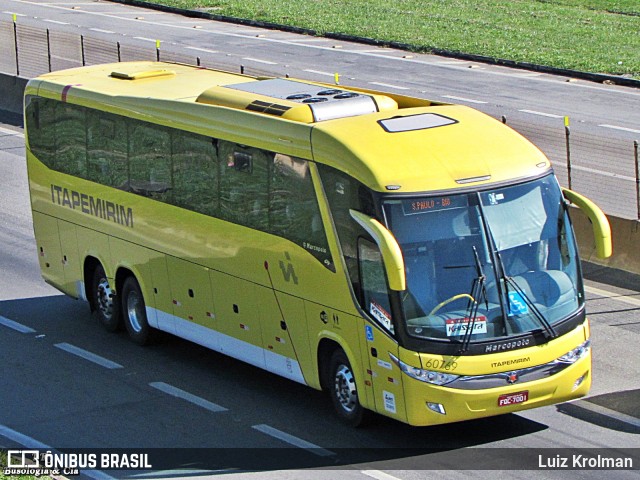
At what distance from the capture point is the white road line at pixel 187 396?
576 inches

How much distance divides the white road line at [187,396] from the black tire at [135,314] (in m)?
1.62

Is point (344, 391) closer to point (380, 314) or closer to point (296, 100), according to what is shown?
point (380, 314)

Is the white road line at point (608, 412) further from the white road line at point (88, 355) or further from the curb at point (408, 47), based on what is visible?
the curb at point (408, 47)

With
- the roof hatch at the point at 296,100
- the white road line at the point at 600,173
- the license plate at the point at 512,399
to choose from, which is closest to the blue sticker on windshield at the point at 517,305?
the license plate at the point at 512,399

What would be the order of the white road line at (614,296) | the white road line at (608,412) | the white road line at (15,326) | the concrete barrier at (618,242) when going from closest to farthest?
1. the white road line at (608,412)
2. the white road line at (15,326)
3. the white road line at (614,296)
4. the concrete barrier at (618,242)

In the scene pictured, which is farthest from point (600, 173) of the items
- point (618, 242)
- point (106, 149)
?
point (106, 149)

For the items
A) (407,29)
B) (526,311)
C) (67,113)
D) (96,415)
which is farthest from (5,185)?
(407,29)

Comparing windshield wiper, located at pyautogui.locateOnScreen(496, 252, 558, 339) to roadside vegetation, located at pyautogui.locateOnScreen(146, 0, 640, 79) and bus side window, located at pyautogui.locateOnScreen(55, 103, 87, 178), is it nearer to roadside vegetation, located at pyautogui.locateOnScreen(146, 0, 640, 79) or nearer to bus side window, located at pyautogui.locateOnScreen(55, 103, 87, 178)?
bus side window, located at pyautogui.locateOnScreen(55, 103, 87, 178)

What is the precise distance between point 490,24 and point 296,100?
29603mm

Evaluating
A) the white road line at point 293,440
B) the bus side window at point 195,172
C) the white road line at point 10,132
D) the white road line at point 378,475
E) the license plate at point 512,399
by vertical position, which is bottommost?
the white road line at point 10,132

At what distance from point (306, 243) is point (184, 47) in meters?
26.6

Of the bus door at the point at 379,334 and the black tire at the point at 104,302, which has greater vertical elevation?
the bus door at the point at 379,334

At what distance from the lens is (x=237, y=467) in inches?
506

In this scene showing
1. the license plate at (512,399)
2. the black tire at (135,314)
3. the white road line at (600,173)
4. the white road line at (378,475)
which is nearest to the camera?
the white road line at (378,475)
